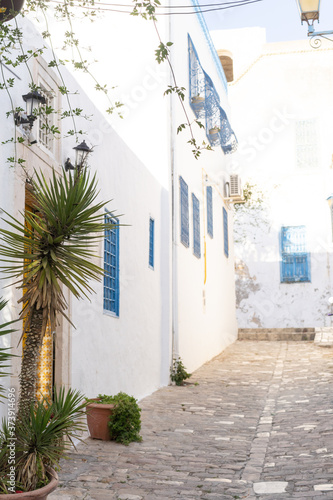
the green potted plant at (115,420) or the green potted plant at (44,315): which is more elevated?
the green potted plant at (44,315)

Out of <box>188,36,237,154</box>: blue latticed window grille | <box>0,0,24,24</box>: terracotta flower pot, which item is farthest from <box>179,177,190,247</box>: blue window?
<box>0,0,24,24</box>: terracotta flower pot

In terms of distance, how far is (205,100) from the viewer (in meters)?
12.9

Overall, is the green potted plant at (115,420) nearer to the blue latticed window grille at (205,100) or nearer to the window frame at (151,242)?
the window frame at (151,242)

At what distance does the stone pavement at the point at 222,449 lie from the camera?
16.4 feet

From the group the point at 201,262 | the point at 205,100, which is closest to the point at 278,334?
the point at 201,262

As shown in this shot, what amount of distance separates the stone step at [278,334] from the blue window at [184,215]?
7332mm

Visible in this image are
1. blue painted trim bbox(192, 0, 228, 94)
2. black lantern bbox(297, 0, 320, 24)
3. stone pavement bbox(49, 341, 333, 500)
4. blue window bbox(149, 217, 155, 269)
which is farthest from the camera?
blue painted trim bbox(192, 0, 228, 94)

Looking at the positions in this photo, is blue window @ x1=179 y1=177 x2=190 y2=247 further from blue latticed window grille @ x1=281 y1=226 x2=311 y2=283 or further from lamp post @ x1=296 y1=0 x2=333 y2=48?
blue latticed window grille @ x1=281 y1=226 x2=311 y2=283

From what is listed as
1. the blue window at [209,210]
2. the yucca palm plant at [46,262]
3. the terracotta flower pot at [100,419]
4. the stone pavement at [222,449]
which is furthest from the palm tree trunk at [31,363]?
the blue window at [209,210]

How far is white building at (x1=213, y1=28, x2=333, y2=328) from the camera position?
19.2m

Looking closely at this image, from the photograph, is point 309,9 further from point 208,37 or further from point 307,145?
point 307,145

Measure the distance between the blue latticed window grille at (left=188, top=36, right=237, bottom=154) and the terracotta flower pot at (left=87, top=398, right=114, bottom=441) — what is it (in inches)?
299

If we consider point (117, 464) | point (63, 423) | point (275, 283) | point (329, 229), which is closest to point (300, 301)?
point (275, 283)

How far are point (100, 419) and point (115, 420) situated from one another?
16cm
